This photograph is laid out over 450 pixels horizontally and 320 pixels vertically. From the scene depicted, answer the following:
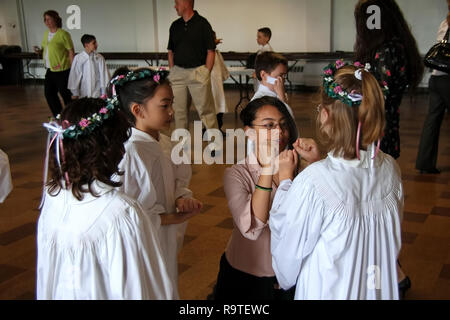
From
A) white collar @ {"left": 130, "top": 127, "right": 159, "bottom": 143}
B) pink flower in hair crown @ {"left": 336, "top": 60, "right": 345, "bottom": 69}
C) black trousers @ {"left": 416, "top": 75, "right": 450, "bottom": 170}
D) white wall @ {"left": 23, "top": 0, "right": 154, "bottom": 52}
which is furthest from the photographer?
white wall @ {"left": 23, "top": 0, "right": 154, "bottom": 52}

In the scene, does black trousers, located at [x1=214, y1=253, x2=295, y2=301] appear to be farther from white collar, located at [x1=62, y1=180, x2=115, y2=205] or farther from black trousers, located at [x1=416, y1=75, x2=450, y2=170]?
black trousers, located at [x1=416, y1=75, x2=450, y2=170]

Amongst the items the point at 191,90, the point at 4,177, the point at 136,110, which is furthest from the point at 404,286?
the point at 191,90

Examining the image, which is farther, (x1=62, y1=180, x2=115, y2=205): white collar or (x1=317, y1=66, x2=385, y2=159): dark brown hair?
(x1=317, y1=66, x2=385, y2=159): dark brown hair

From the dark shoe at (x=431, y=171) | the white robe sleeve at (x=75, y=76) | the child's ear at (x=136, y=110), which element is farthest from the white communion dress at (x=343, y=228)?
the white robe sleeve at (x=75, y=76)

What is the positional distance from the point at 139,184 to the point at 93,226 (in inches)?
19.1

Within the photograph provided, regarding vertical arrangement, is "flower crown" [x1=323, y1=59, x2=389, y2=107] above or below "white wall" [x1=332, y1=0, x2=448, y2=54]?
below

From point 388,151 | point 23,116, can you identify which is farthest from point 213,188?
point 23,116

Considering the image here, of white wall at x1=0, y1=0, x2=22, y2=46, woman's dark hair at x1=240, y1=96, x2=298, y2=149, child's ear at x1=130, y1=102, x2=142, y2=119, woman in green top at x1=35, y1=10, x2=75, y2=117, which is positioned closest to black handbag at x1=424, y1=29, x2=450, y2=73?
woman's dark hair at x1=240, y1=96, x2=298, y2=149

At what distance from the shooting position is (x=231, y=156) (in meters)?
5.16

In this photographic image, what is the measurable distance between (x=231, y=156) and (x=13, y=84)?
1230 centimetres

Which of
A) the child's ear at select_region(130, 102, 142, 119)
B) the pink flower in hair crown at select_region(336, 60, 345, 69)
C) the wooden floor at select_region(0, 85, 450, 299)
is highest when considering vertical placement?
the pink flower in hair crown at select_region(336, 60, 345, 69)

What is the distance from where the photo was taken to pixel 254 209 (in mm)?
1767

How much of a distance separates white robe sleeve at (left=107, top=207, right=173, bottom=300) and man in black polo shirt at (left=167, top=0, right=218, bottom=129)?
3.93 m

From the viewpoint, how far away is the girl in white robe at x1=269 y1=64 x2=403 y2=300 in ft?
4.74
